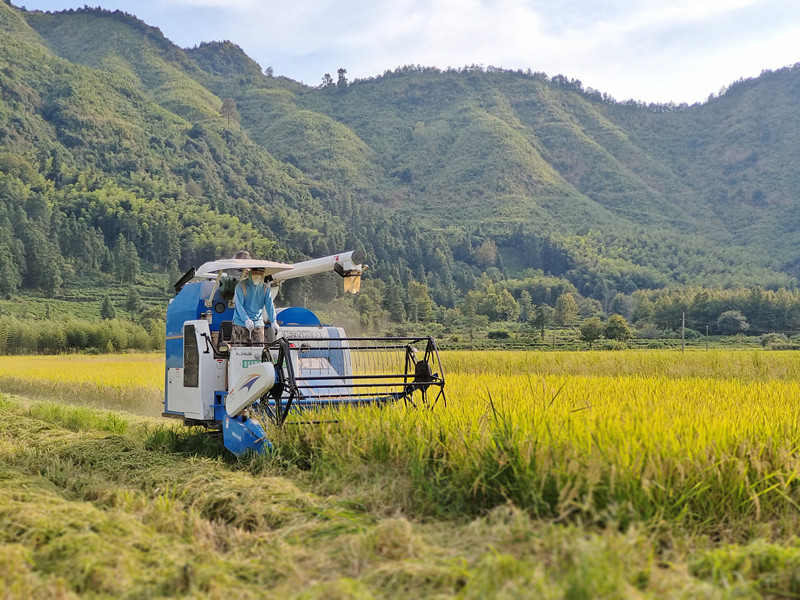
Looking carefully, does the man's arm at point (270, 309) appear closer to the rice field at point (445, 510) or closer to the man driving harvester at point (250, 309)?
the man driving harvester at point (250, 309)

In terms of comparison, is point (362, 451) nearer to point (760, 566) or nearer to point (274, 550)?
point (274, 550)

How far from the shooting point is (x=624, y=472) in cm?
454

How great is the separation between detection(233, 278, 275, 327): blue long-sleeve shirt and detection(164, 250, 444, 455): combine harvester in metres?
0.19

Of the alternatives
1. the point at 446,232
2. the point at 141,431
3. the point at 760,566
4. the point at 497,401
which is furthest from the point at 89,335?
the point at 446,232

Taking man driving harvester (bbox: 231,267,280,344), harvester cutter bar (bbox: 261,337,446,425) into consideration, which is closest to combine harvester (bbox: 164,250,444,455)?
harvester cutter bar (bbox: 261,337,446,425)

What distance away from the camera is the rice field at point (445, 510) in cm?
377

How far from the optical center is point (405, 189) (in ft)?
526

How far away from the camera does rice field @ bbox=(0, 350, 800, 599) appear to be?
3.77 meters

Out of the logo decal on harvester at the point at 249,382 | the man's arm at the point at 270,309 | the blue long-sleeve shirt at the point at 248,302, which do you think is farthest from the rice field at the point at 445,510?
the man's arm at the point at 270,309

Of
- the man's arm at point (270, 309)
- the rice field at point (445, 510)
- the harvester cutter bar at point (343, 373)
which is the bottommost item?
the rice field at point (445, 510)

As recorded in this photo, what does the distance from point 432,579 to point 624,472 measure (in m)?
1.46

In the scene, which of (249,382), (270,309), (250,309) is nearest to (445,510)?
(249,382)

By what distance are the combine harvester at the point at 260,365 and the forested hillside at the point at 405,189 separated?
44.9 m

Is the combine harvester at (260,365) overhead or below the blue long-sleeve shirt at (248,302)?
below
